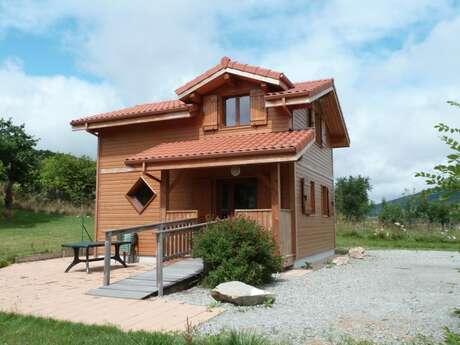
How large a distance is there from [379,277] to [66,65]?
36.6 ft

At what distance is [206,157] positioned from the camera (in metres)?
10.2

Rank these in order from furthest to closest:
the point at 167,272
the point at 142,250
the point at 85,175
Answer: the point at 85,175 → the point at 142,250 → the point at 167,272

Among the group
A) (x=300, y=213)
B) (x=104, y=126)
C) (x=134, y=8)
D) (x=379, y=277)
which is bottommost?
(x=379, y=277)

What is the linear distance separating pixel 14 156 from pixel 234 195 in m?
20.1

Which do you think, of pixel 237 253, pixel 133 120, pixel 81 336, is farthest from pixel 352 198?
pixel 81 336

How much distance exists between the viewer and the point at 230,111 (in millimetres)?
12484

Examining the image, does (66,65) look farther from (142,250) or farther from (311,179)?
(311,179)

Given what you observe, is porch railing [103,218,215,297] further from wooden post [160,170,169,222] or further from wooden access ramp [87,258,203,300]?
wooden post [160,170,169,222]

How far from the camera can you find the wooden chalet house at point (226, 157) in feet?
33.6

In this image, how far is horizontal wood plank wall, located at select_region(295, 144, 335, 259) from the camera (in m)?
11.8

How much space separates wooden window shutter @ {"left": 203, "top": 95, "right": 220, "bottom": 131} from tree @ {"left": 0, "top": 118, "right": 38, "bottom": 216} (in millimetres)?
18533

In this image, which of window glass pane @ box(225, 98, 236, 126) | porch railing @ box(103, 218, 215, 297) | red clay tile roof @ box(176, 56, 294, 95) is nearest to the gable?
red clay tile roof @ box(176, 56, 294, 95)

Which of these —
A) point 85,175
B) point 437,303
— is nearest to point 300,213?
point 437,303

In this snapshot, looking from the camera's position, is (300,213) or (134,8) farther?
(300,213)
